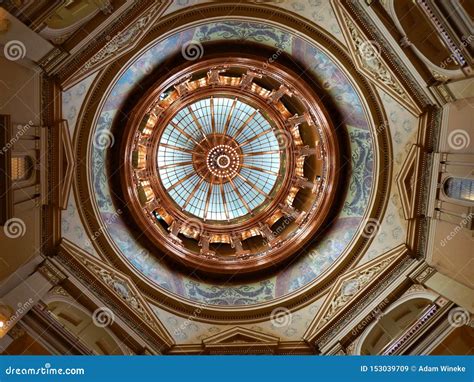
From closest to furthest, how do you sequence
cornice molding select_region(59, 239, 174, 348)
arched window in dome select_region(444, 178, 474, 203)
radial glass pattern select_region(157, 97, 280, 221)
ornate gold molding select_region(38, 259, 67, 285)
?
1. arched window in dome select_region(444, 178, 474, 203)
2. ornate gold molding select_region(38, 259, 67, 285)
3. cornice molding select_region(59, 239, 174, 348)
4. radial glass pattern select_region(157, 97, 280, 221)

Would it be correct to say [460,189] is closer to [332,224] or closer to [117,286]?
[332,224]

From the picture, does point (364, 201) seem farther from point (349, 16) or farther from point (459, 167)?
point (349, 16)

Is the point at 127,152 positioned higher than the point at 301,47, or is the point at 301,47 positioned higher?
the point at 301,47

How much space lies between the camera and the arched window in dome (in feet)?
33.1

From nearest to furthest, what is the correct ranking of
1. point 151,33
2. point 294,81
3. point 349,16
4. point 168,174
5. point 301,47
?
1. point 349,16
2. point 151,33
3. point 301,47
4. point 294,81
5. point 168,174

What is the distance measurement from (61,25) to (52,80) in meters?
1.57

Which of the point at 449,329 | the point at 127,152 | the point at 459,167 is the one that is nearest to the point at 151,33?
the point at 127,152

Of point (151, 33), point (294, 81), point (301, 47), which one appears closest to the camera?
point (151, 33)

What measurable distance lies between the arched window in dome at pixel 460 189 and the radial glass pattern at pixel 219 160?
33.1ft

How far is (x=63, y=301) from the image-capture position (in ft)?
38.3

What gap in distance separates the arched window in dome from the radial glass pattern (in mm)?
10084

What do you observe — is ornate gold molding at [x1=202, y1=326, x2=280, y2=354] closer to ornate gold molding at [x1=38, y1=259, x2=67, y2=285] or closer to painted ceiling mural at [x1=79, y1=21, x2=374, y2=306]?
painted ceiling mural at [x1=79, y1=21, x2=374, y2=306]

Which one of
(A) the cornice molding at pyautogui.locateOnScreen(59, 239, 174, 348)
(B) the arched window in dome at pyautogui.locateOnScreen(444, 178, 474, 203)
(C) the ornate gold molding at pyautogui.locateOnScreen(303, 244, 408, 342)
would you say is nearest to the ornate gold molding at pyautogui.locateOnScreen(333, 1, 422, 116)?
(B) the arched window in dome at pyautogui.locateOnScreen(444, 178, 474, 203)

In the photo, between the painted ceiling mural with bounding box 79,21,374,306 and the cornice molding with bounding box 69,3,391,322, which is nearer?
the cornice molding with bounding box 69,3,391,322
